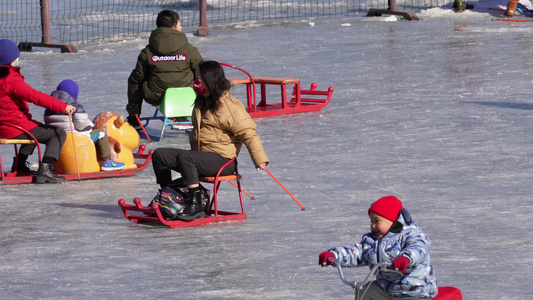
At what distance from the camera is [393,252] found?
4059 millimetres

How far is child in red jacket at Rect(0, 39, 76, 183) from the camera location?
7.71 metres

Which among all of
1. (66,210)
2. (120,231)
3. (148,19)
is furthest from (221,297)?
(148,19)

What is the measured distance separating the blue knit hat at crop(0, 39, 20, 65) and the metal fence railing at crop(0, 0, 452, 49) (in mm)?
10080

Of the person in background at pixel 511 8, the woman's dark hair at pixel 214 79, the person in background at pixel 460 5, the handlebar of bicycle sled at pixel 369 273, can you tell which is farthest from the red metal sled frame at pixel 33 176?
the person in background at pixel 460 5

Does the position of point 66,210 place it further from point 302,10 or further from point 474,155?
point 302,10

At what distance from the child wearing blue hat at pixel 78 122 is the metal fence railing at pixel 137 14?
9.86 m

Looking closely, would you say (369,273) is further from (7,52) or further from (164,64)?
(164,64)

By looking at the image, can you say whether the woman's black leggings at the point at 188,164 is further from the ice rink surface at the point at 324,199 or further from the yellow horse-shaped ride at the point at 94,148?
the yellow horse-shaped ride at the point at 94,148

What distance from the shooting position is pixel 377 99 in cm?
1154

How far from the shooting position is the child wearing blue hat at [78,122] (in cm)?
802

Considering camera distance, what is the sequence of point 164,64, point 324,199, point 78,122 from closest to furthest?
point 324,199 → point 78,122 → point 164,64

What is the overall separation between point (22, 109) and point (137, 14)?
14279mm

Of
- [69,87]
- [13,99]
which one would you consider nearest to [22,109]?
[13,99]

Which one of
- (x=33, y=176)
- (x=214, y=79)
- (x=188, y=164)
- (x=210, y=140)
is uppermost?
(x=214, y=79)
